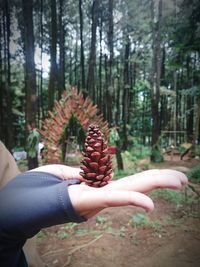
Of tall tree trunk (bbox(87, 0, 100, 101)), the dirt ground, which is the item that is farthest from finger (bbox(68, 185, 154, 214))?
tall tree trunk (bbox(87, 0, 100, 101))

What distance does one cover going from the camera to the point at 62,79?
5.66 feet

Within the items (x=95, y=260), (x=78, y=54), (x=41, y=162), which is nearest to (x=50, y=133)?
(x=41, y=162)

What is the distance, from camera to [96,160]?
539 mm

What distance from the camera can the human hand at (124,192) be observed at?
287 mm

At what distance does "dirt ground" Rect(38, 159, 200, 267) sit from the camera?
1205mm

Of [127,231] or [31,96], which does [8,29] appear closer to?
[31,96]

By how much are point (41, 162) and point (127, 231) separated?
1.82ft

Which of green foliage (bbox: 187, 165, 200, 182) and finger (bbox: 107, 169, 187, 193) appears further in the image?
green foliage (bbox: 187, 165, 200, 182)

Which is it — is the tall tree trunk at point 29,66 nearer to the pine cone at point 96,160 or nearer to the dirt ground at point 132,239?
the dirt ground at point 132,239

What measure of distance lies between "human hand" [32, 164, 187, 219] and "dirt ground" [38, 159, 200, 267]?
96 cm

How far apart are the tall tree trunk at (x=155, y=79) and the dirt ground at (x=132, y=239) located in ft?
0.56

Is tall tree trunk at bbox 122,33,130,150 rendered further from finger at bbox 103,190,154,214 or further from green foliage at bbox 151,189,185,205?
finger at bbox 103,190,154,214

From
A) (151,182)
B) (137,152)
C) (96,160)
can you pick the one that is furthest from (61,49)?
(151,182)

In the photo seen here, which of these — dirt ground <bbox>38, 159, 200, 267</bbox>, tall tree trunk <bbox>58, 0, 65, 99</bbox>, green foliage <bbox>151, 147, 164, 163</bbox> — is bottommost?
dirt ground <bbox>38, 159, 200, 267</bbox>
